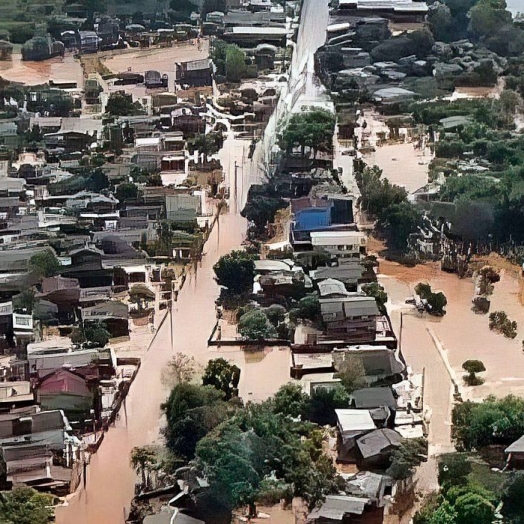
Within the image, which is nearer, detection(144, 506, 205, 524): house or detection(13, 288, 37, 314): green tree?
detection(144, 506, 205, 524): house

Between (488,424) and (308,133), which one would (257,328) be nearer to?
(488,424)

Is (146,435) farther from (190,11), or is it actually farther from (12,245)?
(190,11)

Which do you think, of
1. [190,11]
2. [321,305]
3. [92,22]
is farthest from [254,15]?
[321,305]

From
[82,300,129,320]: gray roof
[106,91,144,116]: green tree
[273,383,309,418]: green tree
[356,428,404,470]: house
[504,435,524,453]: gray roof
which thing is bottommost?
[82,300,129,320]: gray roof

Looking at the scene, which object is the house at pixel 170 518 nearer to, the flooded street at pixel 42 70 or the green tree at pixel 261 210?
the green tree at pixel 261 210

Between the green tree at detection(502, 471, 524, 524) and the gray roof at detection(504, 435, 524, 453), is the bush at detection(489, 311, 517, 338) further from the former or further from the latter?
the green tree at detection(502, 471, 524, 524)

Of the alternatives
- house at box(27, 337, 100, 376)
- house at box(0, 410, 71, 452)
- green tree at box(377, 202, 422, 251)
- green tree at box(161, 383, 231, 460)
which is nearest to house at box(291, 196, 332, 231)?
green tree at box(377, 202, 422, 251)

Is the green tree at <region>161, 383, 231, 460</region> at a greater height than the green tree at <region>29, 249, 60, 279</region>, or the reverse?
the green tree at <region>161, 383, 231, 460</region>
